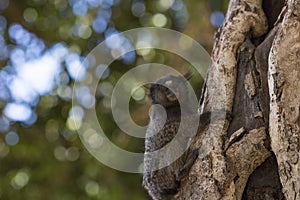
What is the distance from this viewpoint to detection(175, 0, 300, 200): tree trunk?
1266 millimetres

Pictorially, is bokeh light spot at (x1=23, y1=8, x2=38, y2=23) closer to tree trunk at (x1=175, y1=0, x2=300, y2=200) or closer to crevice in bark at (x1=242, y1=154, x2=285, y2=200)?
tree trunk at (x1=175, y1=0, x2=300, y2=200)

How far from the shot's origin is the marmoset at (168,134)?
144 centimetres

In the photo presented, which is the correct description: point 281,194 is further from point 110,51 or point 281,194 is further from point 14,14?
point 14,14

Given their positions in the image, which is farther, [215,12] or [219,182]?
[215,12]

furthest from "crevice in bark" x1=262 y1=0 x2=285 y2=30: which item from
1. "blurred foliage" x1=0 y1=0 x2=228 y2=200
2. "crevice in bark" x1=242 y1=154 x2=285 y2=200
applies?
"blurred foliage" x1=0 y1=0 x2=228 y2=200

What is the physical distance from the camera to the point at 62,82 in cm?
306

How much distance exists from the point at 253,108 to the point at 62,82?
5.78 feet

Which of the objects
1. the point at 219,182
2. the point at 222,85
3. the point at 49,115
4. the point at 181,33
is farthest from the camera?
the point at 49,115

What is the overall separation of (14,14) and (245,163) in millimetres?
1967

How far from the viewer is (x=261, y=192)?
1.38m

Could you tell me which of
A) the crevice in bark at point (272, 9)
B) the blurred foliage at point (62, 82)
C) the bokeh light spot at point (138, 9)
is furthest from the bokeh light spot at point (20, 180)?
the crevice in bark at point (272, 9)

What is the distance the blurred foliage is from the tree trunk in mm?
1365

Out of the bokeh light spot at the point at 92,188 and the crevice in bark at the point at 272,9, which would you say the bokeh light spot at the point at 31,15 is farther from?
the crevice in bark at the point at 272,9

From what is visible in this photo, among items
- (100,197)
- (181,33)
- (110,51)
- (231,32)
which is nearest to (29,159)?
(100,197)
